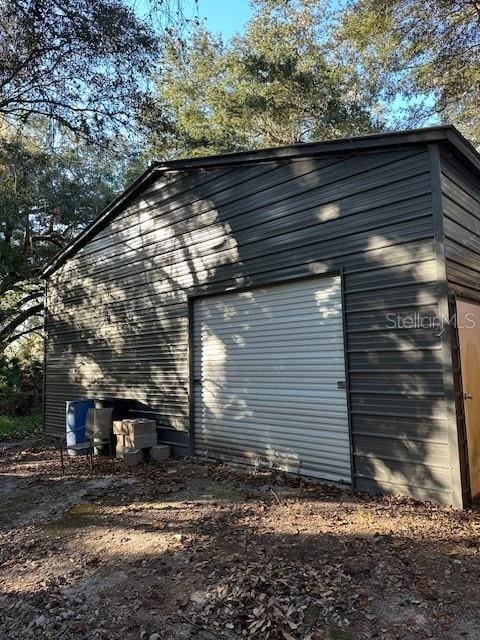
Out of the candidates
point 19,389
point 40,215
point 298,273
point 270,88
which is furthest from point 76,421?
point 270,88

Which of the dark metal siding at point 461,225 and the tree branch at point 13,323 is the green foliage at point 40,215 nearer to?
the tree branch at point 13,323

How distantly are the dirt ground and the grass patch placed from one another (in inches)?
224

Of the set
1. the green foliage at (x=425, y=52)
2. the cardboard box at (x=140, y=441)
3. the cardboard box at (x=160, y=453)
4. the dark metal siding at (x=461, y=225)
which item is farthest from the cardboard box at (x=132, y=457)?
the green foliage at (x=425, y=52)

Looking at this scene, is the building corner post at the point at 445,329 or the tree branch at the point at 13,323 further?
the tree branch at the point at 13,323

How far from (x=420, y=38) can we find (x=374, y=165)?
6896 mm

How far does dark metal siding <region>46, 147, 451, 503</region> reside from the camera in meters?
4.35

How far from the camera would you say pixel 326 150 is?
16.9ft

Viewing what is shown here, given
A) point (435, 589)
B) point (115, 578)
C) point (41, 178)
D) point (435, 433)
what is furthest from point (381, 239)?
point (41, 178)

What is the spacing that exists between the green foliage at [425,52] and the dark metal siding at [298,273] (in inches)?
248

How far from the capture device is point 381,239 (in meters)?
4.67

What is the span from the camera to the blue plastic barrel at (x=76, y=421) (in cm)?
747

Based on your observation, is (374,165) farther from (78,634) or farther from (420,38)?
(420,38)

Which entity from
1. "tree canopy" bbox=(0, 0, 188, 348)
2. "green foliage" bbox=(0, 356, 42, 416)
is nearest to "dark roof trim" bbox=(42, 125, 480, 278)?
"tree canopy" bbox=(0, 0, 188, 348)

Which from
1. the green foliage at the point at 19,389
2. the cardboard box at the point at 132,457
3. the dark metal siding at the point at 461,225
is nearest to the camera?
the dark metal siding at the point at 461,225
